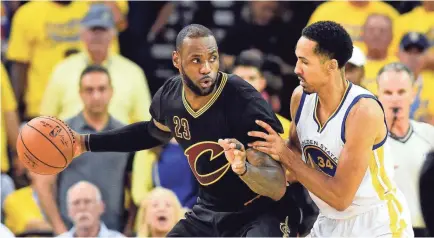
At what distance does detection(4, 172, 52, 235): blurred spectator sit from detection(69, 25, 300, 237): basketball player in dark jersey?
233 centimetres

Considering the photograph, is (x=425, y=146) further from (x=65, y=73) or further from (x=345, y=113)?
(x=65, y=73)

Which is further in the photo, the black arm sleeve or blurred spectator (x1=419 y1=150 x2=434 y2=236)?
blurred spectator (x1=419 y1=150 x2=434 y2=236)

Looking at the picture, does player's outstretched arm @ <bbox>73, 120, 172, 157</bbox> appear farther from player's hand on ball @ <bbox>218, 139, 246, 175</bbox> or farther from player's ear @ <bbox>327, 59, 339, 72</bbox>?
player's ear @ <bbox>327, 59, 339, 72</bbox>

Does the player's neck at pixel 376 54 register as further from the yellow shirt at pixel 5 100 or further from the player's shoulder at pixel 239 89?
the player's shoulder at pixel 239 89

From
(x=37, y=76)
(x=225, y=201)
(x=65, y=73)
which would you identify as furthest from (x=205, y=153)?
(x=37, y=76)

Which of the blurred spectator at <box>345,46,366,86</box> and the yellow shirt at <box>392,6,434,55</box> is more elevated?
the yellow shirt at <box>392,6,434,55</box>

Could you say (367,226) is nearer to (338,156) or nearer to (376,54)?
(338,156)

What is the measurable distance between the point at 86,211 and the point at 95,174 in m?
0.38

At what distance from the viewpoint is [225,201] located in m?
5.81

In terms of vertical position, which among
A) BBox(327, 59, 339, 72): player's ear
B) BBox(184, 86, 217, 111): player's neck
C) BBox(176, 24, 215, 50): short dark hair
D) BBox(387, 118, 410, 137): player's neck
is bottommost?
BBox(387, 118, 410, 137): player's neck

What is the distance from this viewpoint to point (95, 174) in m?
8.14

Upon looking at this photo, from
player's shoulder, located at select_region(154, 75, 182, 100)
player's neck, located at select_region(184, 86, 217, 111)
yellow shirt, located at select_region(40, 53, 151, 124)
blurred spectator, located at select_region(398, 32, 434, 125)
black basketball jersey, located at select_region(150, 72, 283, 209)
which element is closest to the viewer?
black basketball jersey, located at select_region(150, 72, 283, 209)

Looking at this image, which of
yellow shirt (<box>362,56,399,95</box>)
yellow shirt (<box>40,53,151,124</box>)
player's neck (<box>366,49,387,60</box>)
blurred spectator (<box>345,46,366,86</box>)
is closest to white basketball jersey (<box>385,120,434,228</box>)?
blurred spectator (<box>345,46,366,86</box>)

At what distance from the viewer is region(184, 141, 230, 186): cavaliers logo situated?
18.7 feet
